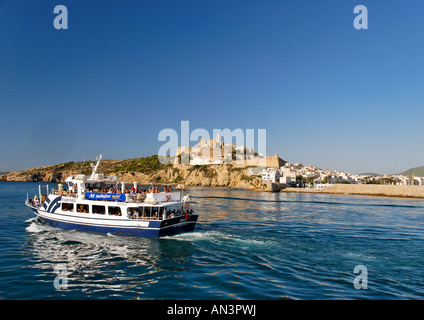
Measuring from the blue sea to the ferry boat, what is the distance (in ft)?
3.30

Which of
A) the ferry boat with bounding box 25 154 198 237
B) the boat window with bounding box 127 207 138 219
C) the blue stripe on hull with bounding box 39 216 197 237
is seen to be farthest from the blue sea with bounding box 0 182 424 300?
the boat window with bounding box 127 207 138 219

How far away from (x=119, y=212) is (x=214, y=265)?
45.4 ft

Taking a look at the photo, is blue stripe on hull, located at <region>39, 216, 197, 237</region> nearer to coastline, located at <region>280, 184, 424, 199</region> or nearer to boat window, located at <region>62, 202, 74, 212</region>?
boat window, located at <region>62, 202, 74, 212</region>

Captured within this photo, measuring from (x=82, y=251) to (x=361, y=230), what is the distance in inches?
1254

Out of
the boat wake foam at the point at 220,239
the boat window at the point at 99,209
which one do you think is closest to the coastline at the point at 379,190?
the boat wake foam at the point at 220,239

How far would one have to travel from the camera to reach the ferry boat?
90.9 ft

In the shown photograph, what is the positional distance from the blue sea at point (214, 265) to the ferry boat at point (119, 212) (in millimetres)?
1006

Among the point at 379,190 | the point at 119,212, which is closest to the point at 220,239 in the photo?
the point at 119,212

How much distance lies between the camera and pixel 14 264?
19.3 meters

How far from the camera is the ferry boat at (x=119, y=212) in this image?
90.9 ft

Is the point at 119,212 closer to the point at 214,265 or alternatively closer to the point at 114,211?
the point at 114,211

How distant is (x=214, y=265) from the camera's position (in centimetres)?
1959

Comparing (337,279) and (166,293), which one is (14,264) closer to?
(166,293)
